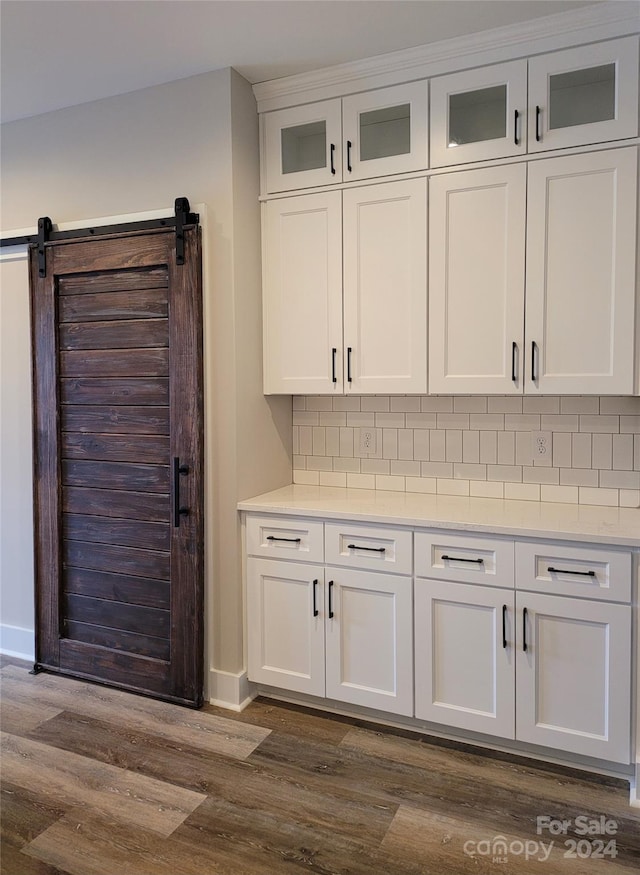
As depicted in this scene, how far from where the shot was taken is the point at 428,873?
1.83m

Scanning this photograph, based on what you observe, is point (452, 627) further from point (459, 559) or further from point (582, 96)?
point (582, 96)

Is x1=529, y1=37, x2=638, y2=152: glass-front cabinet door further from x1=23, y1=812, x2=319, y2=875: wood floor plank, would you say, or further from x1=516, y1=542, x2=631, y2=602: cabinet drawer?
x1=23, y1=812, x2=319, y2=875: wood floor plank

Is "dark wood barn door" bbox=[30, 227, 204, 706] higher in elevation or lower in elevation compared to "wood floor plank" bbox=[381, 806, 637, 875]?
higher

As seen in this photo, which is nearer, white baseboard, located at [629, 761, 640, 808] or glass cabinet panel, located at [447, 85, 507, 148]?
white baseboard, located at [629, 761, 640, 808]

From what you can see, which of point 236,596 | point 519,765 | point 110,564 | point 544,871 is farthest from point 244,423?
point 544,871

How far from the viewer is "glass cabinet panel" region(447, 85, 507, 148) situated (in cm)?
252

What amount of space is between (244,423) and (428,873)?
1.85 metres

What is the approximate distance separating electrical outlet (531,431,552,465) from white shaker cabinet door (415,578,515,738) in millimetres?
731

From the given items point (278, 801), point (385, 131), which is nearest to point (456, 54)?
point (385, 131)

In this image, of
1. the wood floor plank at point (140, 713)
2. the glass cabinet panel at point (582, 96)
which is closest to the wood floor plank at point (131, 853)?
the wood floor plank at point (140, 713)

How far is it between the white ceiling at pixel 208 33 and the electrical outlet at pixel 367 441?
1.70m

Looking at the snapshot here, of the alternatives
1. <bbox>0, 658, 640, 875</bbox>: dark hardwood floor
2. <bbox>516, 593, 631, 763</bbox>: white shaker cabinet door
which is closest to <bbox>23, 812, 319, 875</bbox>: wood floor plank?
<bbox>0, 658, 640, 875</bbox>: dark hardwood floor

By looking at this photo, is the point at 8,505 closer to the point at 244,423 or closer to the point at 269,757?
the point at 244,423

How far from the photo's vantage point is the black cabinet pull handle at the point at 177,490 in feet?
9.21
